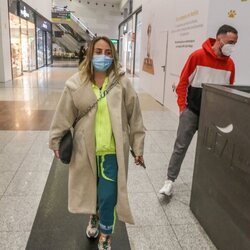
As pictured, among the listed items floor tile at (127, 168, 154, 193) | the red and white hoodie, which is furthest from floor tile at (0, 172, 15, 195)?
the red and white hoodie

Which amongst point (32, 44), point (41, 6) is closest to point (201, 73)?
point (32, 44)

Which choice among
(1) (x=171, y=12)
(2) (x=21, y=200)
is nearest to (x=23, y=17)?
(1) (x=171, y=12)

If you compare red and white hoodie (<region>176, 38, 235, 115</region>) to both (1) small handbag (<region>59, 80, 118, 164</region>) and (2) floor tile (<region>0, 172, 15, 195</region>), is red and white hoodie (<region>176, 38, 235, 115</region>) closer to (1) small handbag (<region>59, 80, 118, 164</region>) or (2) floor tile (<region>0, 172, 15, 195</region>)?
(1) small handbag (<region>59, 80, 118, 164</region>)

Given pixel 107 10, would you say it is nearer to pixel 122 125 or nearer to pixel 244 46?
pixel 244 46

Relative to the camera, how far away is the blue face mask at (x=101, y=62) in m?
1.80

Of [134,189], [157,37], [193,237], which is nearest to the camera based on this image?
[193,237]

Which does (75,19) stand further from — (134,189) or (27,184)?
(134,189)

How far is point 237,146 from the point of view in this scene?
1905mm

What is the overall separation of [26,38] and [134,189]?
13965 millimetres

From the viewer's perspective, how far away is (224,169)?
2.09m

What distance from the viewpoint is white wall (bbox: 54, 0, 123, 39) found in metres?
28.9

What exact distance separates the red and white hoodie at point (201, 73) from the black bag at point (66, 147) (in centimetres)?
126

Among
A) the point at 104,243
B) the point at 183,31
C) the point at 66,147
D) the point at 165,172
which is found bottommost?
the point at 165,172

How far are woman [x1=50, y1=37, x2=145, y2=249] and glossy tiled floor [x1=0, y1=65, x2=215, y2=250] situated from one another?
0.54 metres
